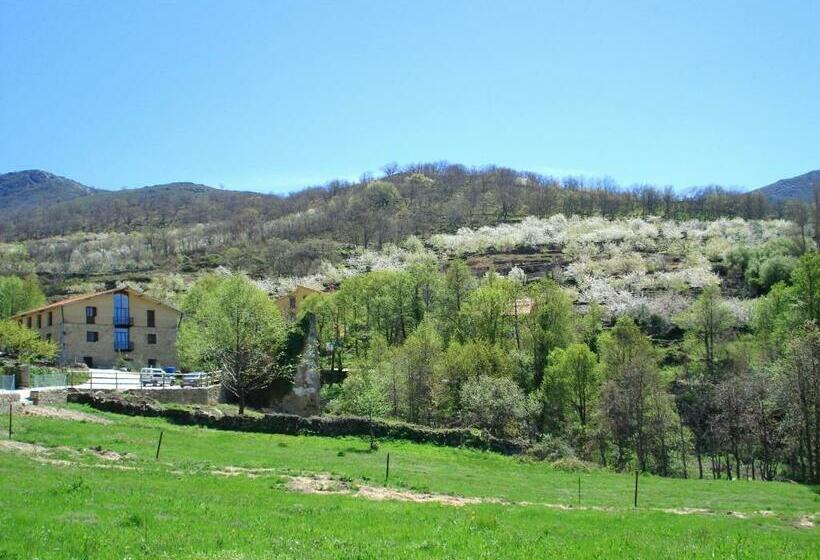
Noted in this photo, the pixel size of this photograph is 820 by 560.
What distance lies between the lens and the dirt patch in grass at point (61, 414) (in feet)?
102

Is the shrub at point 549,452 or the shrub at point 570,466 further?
the shrub at point 549,452

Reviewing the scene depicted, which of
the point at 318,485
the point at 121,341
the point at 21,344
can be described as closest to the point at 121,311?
the point at 121,341

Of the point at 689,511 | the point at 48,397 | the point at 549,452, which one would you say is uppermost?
the point at 48,397

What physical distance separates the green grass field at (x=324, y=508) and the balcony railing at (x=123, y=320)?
3724 cm

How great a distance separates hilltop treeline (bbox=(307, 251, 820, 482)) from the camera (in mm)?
45625

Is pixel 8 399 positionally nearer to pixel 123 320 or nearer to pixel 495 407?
pixel 495 407

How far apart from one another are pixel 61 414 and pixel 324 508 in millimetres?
20567

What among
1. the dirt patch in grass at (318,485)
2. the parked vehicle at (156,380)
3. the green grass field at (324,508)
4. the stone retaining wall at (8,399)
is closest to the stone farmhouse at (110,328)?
the parked vehicle at (156,380)

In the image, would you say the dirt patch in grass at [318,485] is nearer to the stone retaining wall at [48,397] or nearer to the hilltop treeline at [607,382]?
the hilltop treeline at [607,382]

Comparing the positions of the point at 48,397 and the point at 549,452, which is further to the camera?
the point at 549,452

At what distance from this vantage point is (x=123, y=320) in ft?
226

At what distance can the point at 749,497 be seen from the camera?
28.7 meters

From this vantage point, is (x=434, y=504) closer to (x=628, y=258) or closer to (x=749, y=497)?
(x=749, y=497)

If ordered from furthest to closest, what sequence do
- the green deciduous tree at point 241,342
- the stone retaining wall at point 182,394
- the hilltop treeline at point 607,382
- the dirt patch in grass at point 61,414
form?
the hilltop treeline at point 607,382
the green deciduous tree at point 241,342
the stone retaining wall at point 182,394
the dirt patch in grass at point 61,414
